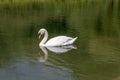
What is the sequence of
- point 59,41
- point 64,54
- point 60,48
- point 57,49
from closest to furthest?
1. point 64,54
2. point 57,49
3. point 60,48
4. point 59,41

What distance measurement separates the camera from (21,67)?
46.5ft

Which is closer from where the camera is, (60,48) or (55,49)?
(55,49)

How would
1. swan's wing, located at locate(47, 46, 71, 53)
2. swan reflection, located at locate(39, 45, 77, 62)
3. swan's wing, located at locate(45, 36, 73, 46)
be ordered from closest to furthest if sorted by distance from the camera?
swan reflection, located at locate(39, 45, 77, 62) < swan's wing, located at locate(47, 46, 71, 53) < swan's wing, located at locate(45, 36, 73, 46)

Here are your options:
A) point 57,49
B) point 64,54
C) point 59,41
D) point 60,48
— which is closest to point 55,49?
point 57,49

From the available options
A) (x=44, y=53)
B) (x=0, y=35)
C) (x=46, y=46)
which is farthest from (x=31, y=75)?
(x=0, y=35)

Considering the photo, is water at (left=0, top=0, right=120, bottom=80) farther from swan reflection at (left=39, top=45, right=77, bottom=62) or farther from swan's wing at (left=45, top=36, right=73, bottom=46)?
swan's wing at (left=45, top=36, right=73, bottom=46)

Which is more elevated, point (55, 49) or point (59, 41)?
point (59, 41)

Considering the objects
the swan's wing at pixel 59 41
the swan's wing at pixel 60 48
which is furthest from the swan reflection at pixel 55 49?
the swan's wing at pixel 59 41

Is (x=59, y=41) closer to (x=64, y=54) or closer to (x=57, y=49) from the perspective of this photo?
(x=57, y=49)

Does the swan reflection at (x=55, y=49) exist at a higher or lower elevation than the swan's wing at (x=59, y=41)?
lower

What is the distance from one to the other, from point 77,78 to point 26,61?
314cm

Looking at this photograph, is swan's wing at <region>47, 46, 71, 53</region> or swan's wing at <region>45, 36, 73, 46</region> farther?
swan's wing at <region>45, 36, 73, 46</region>

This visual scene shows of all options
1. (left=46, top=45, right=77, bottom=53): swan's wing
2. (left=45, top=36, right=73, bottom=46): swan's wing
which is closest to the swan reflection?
(left=46, top=45, right=77, bottom=53): swan's wing

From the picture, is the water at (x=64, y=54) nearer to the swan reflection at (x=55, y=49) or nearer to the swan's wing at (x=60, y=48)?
the swan reflection at (x=55, y=49)
